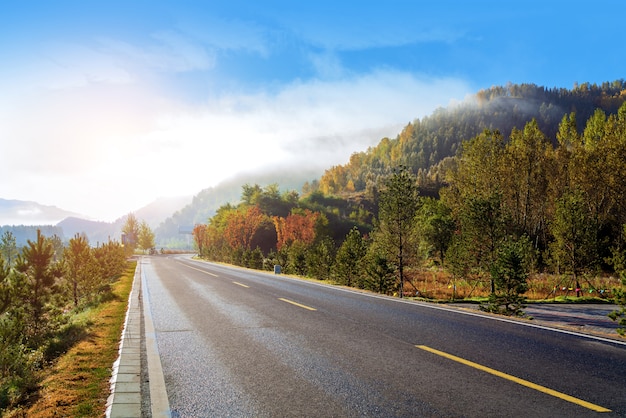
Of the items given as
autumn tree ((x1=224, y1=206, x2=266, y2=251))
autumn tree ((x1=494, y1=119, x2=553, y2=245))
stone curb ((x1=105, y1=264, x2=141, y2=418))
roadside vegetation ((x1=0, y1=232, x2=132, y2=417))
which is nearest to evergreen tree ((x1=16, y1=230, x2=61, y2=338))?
roadside vegetation ((x1=0, y1=232, x2=132, y2=417))

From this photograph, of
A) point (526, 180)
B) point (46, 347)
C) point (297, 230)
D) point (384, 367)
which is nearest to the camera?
point (384, 367)

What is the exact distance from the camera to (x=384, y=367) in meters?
5.64

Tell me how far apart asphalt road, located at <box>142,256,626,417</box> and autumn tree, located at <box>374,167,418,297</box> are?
915 centimetres

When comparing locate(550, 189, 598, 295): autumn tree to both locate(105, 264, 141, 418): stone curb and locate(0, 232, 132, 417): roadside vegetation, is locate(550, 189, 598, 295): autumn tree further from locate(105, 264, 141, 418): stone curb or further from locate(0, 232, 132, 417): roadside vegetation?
locate(0, 232, 132, 417): roadside vegetation

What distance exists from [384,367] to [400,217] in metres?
14.0

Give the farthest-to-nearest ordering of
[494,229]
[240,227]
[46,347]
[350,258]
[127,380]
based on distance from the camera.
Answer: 1. [240,227]
2. [350,258]
3. [494,229]
4. [46,347]
5. [127,380]

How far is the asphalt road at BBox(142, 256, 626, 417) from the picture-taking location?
425cm

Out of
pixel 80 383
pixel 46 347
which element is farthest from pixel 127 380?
pixel 46 347

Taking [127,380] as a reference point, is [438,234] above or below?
above

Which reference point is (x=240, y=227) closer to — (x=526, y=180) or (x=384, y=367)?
(x=526, y=180)

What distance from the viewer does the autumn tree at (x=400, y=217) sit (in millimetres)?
19047

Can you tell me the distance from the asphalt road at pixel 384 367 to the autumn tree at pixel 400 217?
915 centimetres

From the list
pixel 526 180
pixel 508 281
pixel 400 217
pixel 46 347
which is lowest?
pixel 46 347

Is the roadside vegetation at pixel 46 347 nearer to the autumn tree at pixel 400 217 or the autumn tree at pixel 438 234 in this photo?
the autumn tree at pixel 400 217
